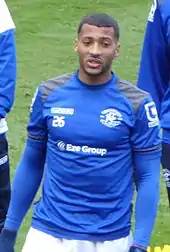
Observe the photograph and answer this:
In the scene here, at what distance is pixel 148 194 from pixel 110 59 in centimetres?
Answer: 75

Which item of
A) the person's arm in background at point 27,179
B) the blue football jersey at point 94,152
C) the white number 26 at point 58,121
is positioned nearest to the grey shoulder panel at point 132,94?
the blue football jersey at point 94,152

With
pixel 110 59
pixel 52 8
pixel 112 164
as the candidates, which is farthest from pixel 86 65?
pixel 52 8

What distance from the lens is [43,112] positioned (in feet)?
18.8

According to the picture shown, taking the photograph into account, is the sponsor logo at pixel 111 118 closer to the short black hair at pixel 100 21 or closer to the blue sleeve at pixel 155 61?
the short black hair at pixel 100 21

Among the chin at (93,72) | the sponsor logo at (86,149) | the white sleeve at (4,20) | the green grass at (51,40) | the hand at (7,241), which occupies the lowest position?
the green grass at (51,40)

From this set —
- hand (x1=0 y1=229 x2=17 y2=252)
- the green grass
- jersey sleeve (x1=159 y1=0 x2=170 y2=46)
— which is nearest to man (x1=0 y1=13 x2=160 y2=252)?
hand (x1=0 y1=229 x2=17 y2=252)

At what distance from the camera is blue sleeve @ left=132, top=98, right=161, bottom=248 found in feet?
18.4

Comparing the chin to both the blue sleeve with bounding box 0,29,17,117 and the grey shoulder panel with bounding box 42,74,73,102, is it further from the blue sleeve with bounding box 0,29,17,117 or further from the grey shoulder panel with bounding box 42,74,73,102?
the blue sleeve with bounding box 0,29,17,117

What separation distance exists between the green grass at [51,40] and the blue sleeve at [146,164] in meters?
4.57

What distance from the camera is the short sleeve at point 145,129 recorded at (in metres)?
5.61

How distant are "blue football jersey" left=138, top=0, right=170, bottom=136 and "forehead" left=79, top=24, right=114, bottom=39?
3.23 ft

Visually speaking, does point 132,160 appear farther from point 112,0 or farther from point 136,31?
point 112,0

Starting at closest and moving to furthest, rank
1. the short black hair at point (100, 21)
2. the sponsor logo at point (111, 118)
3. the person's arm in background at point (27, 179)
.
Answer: the sponsor logo at point (111, 118) → the short black hair at point (100, 21) → the person's arm in background at point (27, 179)

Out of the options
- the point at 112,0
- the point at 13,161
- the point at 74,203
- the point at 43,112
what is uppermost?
the point at 43,112
